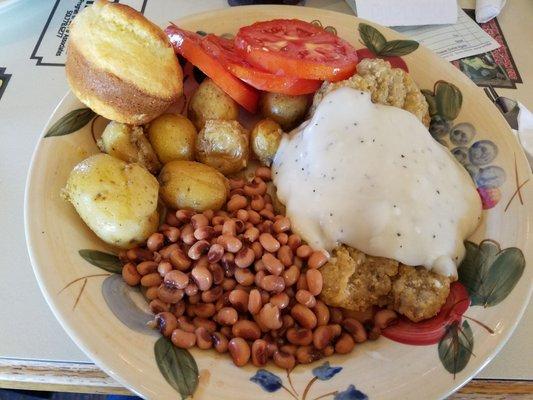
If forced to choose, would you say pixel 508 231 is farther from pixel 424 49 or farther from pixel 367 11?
pixel 367 11

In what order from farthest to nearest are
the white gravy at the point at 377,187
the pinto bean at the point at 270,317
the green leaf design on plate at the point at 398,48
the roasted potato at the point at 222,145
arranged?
1. the green leaf design on plate at the point at 398,48
2. the roasted potato at the point at 222,145
3. the white gravy at the point at 377,187
4. the pinto bean at the point at 270,317

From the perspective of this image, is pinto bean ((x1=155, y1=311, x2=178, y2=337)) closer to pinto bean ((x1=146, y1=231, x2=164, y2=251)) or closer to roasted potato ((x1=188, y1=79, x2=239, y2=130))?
pinto bean ((x1=146, y1=231, x2=164, y2=251))

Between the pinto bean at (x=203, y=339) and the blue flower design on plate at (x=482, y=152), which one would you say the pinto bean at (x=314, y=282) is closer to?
the pinto bean at (x=203, y=339)

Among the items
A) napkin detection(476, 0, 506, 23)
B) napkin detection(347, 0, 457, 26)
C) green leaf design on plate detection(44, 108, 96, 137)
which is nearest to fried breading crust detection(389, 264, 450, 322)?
green leaf design on plate detection(44, 108, 96, 137)

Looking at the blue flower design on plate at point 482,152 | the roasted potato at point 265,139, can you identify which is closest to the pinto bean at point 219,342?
the roasted potato at point 265,139

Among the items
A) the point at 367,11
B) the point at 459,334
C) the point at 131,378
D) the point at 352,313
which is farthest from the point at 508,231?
the point at 367,11
